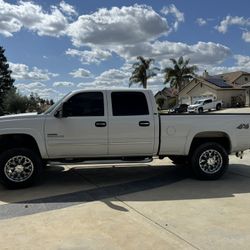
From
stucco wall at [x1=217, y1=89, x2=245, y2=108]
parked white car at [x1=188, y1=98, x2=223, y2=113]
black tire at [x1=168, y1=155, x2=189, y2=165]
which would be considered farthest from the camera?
stucco wall at [x1=217, y1=89, x2=245, y2=108]

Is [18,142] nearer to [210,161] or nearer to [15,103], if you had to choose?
[210,161]

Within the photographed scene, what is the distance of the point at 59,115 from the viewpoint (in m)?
8.27

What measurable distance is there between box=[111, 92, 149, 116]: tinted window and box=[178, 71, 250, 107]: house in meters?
50.5

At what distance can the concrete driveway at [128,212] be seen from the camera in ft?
17.0

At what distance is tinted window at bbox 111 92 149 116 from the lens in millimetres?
8586

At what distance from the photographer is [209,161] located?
8.98 meters

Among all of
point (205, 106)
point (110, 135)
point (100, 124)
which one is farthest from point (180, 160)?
point (205, 106)

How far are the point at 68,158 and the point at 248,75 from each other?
6547 cm

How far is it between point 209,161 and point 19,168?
3978mm

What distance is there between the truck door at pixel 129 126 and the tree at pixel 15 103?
4734cm

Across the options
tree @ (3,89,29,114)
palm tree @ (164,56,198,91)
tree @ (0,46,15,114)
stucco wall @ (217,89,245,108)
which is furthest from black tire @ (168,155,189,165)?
tree @ (0,46,15,114)

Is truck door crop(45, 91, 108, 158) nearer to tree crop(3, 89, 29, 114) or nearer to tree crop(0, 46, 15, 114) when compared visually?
tree crop(3, 89, 29, 114)

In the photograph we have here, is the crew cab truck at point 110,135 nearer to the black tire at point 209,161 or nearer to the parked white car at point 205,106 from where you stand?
the black tire at point 209,161

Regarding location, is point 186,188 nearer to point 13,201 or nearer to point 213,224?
point 213,224
